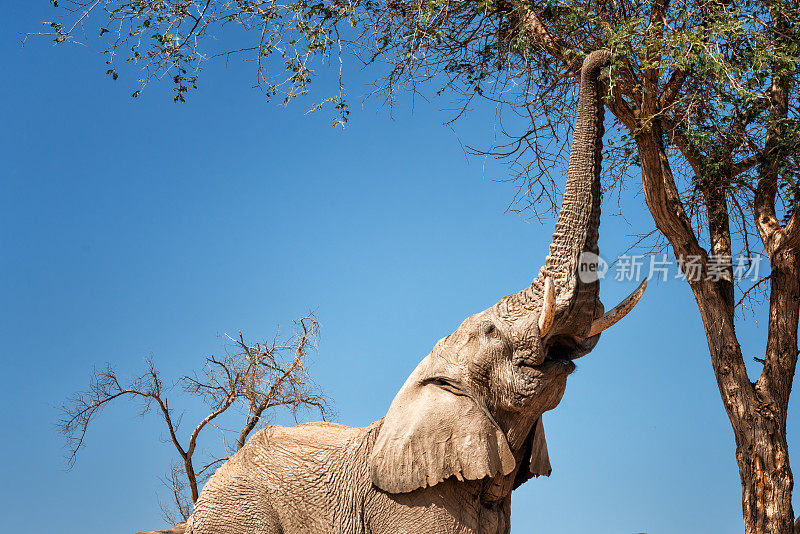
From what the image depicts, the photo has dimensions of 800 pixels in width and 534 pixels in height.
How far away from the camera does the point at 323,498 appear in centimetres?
591

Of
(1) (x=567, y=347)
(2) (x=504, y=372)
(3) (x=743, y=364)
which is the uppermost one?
(3) (x=743, y=364)

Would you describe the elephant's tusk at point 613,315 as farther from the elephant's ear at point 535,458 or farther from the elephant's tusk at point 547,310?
the elephant's ear at point 535,458

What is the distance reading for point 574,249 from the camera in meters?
5.72

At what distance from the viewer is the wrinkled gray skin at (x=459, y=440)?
5.57m

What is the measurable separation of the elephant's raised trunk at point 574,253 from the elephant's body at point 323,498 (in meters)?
1.28

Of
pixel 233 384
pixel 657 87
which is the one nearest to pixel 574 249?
pixel 657 87

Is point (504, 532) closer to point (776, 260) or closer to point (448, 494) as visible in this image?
point (448, 494)

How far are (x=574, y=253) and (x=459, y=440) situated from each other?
1506mm

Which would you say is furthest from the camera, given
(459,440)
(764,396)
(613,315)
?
(764,396)

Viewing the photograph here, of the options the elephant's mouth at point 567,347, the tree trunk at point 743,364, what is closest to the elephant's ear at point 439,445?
the elephant's mouth at point 567,347

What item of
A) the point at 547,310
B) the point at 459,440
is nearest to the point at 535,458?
the point at 459,440

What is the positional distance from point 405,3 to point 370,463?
6075 millimetres

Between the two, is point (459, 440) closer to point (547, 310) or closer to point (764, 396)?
point (547, 310)

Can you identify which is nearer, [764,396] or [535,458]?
[535,458]
